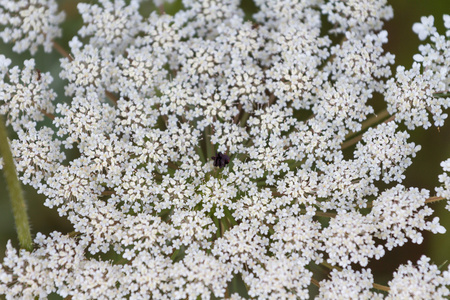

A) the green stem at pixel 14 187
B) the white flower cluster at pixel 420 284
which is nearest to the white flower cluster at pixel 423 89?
the white flower cluster at pixel 420 284

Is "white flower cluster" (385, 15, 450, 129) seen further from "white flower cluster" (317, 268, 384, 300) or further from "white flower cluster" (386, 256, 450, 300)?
"white flower cluster" (317, 268, 384, 300)

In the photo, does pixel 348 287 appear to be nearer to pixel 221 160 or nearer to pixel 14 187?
pixel 221 160

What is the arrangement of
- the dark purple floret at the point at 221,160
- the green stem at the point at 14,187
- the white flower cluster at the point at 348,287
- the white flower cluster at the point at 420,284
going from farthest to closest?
the dark purple floret at the point at 221,160
the white flower cluster at the point at 348,287
the white flower cluster at the point at 420,284
the green stem at the point at 14,187

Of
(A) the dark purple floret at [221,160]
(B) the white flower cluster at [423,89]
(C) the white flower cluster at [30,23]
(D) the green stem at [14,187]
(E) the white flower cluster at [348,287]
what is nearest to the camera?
(D) the green stem at [14,187]

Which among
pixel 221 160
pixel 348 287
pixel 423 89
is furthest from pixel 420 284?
pixel 221 160

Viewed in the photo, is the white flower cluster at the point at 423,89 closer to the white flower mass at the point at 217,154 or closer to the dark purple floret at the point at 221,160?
the white flower mass at the point at 217,154

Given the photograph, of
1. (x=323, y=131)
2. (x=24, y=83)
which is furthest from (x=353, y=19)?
(x=24, y=83)

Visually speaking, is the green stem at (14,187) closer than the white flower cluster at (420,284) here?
Yes

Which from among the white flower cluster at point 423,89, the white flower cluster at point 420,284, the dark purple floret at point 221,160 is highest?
the white flower cluster at point 423,89
